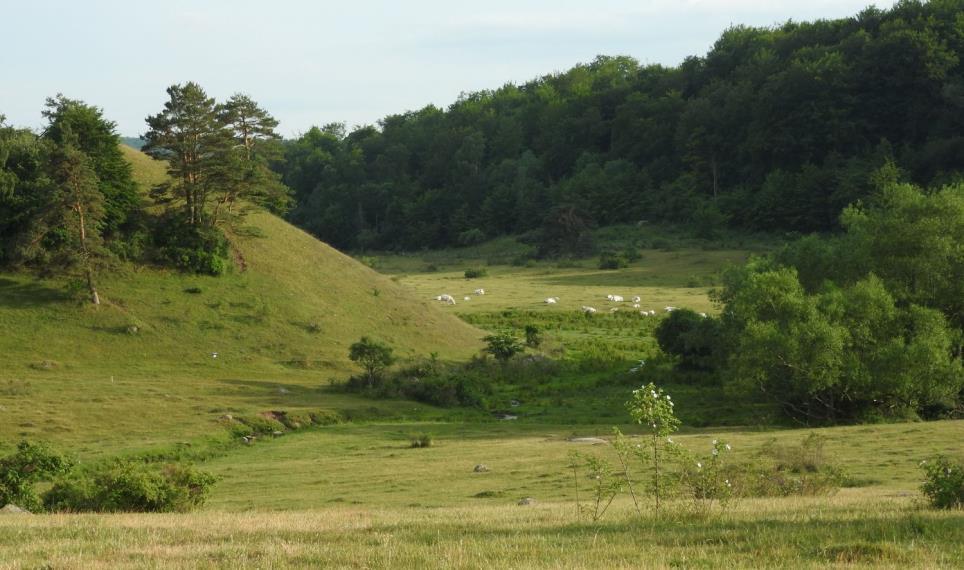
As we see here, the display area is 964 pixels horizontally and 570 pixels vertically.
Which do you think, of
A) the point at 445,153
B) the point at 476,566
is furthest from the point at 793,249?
the point at 445,153

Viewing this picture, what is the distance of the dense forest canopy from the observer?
12688 centimetres

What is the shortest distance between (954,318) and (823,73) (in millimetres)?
95457

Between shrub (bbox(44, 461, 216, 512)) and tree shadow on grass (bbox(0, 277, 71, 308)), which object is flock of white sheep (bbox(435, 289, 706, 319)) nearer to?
tree shadow on grass (bbox(0, 277, 71, 308))

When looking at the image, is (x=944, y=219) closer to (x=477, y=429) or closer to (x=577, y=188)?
(x=477, y=429)

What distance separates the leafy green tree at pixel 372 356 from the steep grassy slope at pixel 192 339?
2.69 m

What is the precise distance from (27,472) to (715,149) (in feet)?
444

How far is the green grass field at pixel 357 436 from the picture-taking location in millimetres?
14172

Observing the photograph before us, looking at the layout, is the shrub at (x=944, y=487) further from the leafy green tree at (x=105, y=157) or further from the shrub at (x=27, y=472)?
the leafy green tree at (x=105, y=157)

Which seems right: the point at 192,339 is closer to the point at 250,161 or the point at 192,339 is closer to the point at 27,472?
the point at 250,161

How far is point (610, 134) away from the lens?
184m

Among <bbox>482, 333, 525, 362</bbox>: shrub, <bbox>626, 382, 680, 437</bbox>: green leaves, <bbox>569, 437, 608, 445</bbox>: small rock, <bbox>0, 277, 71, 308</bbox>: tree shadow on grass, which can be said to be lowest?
<bbox>569, 437, 608, 445</bbox>: small rock

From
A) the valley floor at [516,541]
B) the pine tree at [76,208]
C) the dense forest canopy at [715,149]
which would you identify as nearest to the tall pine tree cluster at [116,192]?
the pine tree at [76,208]

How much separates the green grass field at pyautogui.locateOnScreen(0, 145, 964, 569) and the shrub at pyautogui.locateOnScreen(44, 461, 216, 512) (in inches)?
52.5

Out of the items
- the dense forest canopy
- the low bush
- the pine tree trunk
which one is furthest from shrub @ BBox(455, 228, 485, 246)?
the low bush
